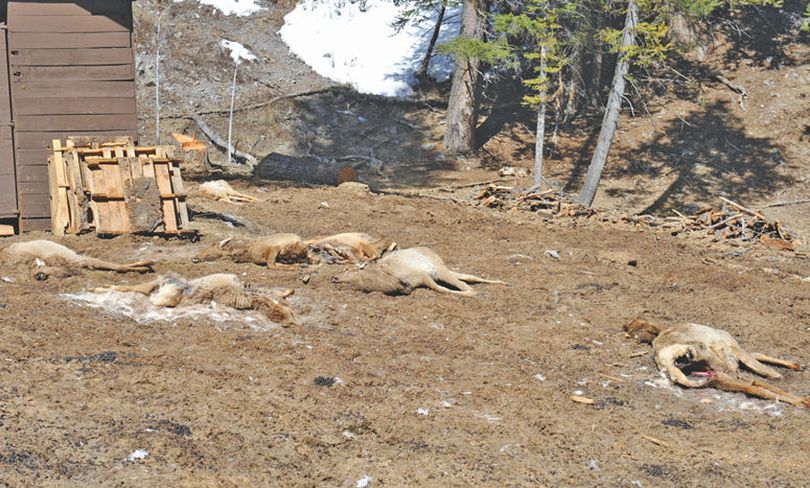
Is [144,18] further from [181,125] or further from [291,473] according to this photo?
[291,473]

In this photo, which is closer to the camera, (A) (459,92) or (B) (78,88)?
(B) (78,88)

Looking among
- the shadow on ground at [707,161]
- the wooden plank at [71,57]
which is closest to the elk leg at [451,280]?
the wooden plank at [71,57]

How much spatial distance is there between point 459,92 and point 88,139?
12.4 m

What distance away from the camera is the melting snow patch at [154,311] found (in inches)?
392

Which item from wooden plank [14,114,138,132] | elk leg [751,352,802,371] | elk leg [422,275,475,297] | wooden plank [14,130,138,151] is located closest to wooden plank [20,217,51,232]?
wooden plank [14,130,138,151]

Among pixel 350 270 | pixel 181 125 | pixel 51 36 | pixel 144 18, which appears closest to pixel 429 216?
pixel 350 270

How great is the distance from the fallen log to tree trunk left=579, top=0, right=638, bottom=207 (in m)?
4.62

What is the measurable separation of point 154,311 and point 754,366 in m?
5.79

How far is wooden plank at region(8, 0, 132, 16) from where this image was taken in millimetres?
14477

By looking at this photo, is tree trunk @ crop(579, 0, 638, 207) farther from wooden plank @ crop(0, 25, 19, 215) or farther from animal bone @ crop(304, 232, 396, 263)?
wooden plank @ crop(0, 25, 19, 215)

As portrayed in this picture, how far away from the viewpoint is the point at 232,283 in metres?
10.4

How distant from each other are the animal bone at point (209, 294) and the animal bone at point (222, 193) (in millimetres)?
6231

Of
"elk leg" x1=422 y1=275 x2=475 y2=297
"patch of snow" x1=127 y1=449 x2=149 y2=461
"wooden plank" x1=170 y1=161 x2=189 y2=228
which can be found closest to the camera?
"patch of snow" x1=127 y1=449 x2=149 y2=461

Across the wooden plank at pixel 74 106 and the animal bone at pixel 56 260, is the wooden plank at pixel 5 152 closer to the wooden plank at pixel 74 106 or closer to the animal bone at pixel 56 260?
the wooden plank at pixel 74 106
